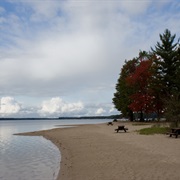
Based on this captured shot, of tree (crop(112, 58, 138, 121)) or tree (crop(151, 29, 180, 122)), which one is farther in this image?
tree (crop(112, 58, 138, 121))

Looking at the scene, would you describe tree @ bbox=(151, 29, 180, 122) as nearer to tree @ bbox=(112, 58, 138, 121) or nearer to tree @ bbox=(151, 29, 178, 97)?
tree @ bbox=(151, 29, 178, 97)

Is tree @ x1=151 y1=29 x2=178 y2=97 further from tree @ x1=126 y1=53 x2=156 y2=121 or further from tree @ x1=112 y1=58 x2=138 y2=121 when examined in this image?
tree @ x1=112 y1=58 x2=138 y2=121

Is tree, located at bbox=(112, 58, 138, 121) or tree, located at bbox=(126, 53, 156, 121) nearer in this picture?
tree, located at bbox=(126, 53, 156, 121)

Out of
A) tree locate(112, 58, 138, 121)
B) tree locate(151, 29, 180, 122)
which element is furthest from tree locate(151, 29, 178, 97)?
tree locate(112, 58, 138, 121)

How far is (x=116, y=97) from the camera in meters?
74.4

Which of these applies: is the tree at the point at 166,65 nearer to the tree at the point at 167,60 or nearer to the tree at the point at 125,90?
the tree at the point at 167,60

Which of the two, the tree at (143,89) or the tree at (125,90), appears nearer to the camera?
the tree at (143,89)

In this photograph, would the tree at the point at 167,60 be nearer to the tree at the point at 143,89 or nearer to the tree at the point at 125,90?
the tree at the point at 143,89

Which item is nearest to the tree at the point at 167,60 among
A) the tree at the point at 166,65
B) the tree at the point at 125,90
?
the tree at the point at 166,65

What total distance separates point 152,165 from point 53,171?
4.57m

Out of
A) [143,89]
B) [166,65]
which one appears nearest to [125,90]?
[143,89]

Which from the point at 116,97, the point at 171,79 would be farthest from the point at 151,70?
the point at 116,97

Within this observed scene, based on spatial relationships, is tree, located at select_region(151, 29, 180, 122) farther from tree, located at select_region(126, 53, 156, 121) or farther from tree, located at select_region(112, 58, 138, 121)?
tree, located at select_region(112, 58, 138, 121)

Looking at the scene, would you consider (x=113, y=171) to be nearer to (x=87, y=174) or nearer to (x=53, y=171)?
(x=87, y=174)
